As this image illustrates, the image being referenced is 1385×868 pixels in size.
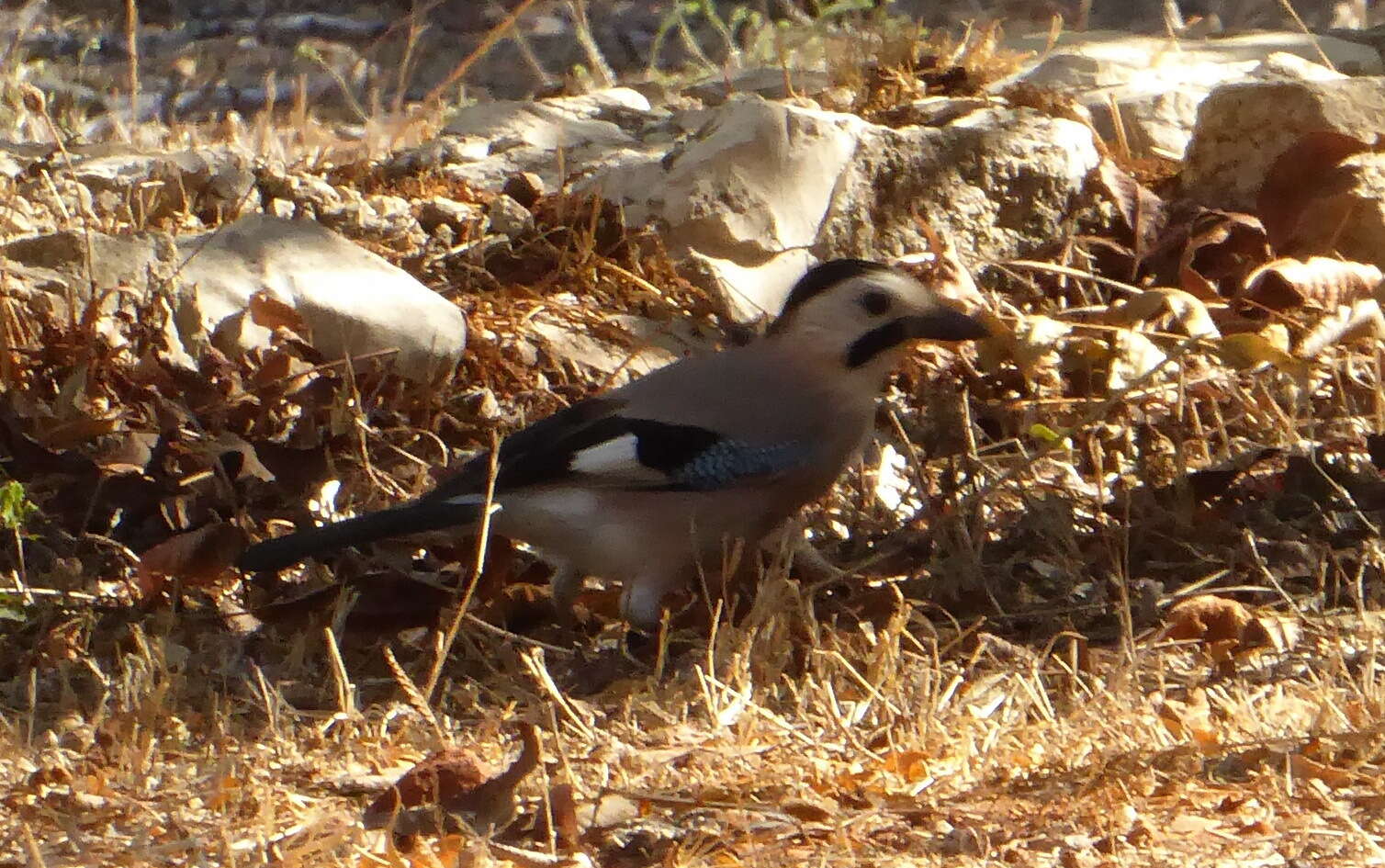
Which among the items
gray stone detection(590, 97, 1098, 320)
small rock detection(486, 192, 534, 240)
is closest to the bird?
gray stone detection(590, 97, 1098, 320)

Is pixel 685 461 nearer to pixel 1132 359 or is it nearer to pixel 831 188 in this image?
pixel 1132 359

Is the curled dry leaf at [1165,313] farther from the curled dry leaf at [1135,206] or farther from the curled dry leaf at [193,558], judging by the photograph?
the curled dry leaf at [193,558]

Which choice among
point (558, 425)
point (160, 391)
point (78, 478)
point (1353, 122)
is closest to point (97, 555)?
point (78, 478)

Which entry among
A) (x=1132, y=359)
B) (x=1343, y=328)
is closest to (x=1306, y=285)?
(x=1343, y=328)

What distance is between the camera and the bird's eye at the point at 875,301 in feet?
14.2

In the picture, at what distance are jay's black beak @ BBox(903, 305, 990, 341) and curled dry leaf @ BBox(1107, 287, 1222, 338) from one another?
0.88 meters

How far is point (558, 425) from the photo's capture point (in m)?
4.20

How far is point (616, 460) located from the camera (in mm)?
4094

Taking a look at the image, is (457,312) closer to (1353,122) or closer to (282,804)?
(282,804)

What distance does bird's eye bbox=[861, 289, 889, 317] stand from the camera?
4.32 metres

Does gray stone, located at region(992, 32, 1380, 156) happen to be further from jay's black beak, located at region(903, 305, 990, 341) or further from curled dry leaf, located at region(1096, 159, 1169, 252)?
jay's black beak, located at region(903, 305, 990, 341)

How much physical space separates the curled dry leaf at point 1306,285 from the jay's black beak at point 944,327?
1.19 metres

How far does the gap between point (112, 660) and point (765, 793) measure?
5.07 feet

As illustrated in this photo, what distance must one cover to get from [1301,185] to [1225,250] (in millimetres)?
264
